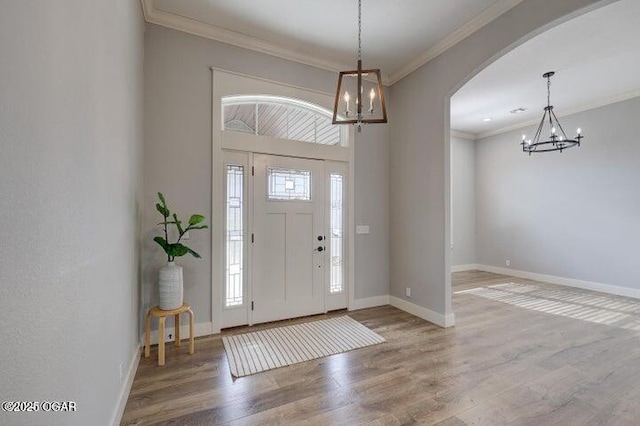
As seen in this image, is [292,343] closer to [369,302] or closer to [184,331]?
[184,331]

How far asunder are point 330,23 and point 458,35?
60.2 inches

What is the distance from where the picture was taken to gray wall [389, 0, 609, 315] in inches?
121

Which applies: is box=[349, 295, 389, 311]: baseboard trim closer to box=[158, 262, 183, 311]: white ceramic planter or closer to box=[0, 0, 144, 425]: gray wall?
box=[158, 262, 183, 311]: white ceramic planter

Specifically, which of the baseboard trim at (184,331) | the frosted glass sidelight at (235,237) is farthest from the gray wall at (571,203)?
the baseboard trim at (184,331)

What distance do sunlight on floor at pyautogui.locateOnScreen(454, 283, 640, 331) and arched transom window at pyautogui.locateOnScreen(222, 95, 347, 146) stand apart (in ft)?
12.5

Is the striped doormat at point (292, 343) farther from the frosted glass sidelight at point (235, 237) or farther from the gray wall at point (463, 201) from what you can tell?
the gray wall at point (463, 201)

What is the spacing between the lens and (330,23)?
10.3 ft

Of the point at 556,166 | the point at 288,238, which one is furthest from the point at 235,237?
the point at 556,166

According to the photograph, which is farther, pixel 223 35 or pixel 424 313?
pixel 424 313

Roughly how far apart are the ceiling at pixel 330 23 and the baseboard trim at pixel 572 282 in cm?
523

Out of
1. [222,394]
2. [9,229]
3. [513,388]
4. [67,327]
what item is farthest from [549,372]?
[9,229]

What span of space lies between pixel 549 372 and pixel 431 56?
3761 mm

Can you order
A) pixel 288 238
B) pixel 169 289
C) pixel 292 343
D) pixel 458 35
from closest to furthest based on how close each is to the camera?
1. pixel 169 289
2. pixel 292 343
3. pixel 458 35
4. pixel 288 238

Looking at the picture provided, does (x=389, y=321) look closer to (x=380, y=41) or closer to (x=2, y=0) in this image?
(x=380, y=41)
